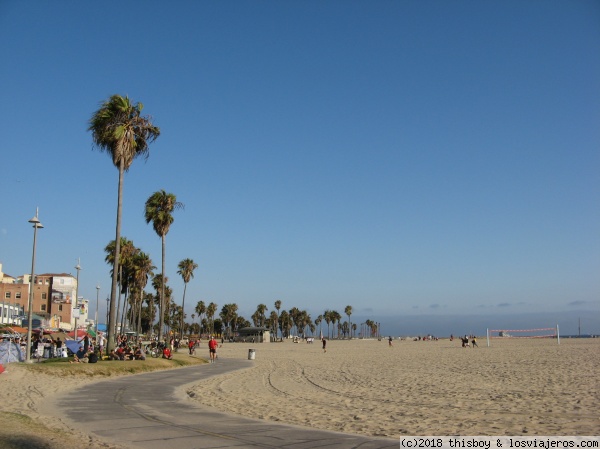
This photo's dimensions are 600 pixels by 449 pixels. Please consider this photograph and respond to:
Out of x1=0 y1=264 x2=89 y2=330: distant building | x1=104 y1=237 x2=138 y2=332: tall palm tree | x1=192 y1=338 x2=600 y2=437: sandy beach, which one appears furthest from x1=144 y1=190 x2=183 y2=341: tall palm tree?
x1=0 y1=264 x2=89 y2=330: distant building

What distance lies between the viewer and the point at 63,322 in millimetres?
106062

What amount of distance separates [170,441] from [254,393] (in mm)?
9179

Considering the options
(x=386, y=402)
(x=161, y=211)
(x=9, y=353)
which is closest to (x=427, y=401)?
(x=386, y=402)

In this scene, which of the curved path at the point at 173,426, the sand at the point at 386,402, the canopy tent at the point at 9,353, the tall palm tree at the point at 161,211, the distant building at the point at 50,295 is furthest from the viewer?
the distant building at the point at 50,295

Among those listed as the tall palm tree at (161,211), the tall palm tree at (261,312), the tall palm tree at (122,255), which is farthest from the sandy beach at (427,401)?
the tall palm tree at (261,312)

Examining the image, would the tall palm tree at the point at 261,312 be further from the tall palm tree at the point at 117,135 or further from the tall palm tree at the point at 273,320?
the tall palm tree at the point at 117,135

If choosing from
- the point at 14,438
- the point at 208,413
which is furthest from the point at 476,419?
the point at 14,438

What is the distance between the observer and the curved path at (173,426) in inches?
373

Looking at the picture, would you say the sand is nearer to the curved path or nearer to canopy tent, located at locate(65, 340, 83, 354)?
the curved path

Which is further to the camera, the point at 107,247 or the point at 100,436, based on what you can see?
the point at 107,247

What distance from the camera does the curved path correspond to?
31.1ft

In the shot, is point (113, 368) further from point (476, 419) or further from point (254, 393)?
point (476, 419)

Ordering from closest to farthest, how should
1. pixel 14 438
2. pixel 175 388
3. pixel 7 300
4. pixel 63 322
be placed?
1. pixel 14 438
2. pixel 175 388
3. pixel 7 300
4. pixel 63 322

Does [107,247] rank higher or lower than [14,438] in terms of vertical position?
higher
